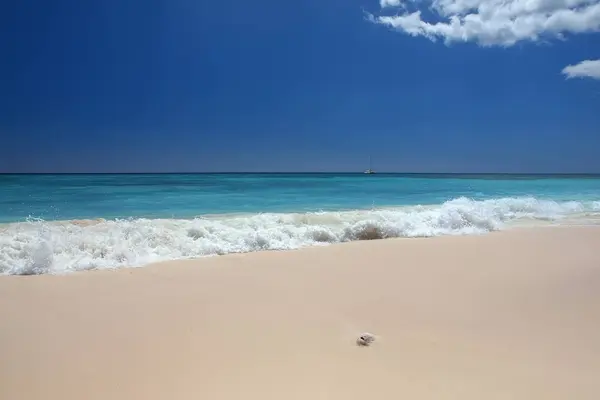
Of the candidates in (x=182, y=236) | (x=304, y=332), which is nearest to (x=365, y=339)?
(x=304, y=332)

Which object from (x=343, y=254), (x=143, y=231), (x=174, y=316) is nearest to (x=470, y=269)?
(x=343, y=254)

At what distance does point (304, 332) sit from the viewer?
3385 millimetres

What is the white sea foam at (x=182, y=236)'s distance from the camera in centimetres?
562

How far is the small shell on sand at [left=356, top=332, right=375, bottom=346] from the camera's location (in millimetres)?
3123

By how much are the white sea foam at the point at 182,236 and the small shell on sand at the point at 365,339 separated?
12.8 ft

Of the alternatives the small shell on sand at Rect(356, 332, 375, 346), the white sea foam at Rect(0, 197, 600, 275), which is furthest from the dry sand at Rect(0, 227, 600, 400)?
the white sea foam at Rect(0, 197, 600, 275)

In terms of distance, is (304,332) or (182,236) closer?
(304,332)

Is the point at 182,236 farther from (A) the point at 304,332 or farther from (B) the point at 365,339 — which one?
(B) the point at 365,339

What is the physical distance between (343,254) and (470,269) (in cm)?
205

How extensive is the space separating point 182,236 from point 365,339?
16.8ft

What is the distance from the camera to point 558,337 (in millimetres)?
3268

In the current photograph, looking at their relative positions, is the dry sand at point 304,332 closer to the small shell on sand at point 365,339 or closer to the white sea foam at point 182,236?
the small shell on sand at point 365,339

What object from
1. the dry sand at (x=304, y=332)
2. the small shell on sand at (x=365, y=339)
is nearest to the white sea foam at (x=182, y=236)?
the dry sand at (x=304, y=332)

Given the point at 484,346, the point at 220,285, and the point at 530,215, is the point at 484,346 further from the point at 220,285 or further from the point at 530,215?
the point at 530,215
